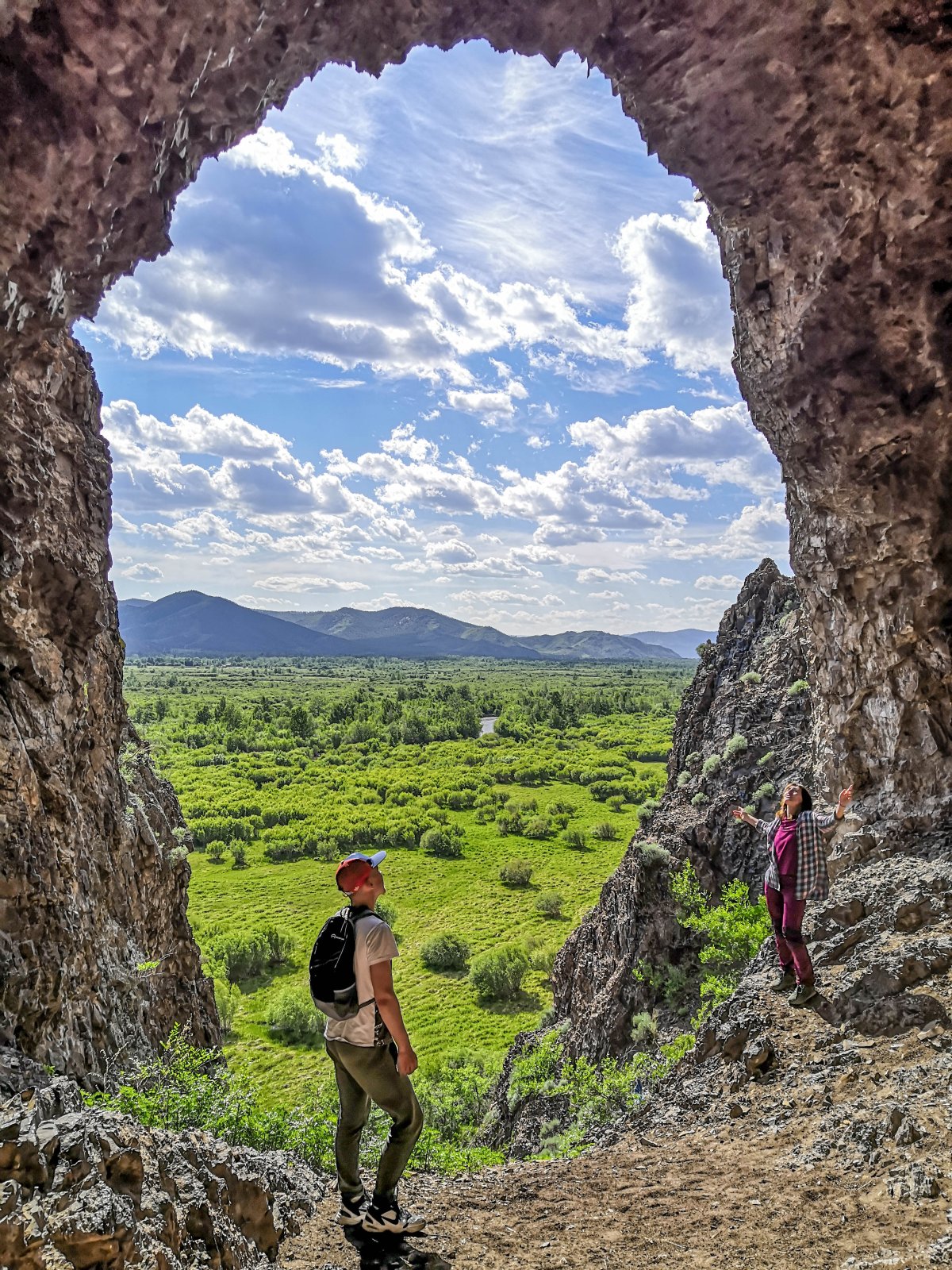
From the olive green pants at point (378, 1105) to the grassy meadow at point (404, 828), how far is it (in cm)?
1206

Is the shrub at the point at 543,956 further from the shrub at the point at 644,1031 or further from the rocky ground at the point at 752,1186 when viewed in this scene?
the rocky ground at the point at 752,1186

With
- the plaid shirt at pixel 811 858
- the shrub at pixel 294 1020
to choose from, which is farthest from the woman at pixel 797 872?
the shrub at pixel 294 1020

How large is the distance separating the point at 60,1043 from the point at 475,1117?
17032 mm

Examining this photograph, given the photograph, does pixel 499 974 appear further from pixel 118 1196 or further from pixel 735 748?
pixel 118 1196

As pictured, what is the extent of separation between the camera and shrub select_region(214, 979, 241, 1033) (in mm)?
33031

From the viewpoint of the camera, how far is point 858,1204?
562cm

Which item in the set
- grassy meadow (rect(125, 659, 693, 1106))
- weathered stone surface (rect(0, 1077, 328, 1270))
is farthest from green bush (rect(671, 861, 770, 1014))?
grassy meadow (rect(125, 659, 693, 1106))

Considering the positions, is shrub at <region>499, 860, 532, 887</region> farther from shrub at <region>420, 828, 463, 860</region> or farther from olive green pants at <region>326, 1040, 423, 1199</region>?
olive green pants at <region>326, 1040, 423, 1199</region>

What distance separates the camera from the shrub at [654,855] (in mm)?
18031

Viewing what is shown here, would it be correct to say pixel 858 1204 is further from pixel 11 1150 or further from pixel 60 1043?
pixel 60 1043

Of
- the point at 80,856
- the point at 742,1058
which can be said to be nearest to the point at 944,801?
the point at 742,1058

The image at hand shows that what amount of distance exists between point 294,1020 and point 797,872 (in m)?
30.5

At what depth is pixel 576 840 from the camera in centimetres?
6281

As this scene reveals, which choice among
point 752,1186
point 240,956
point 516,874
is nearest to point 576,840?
point 516,874
